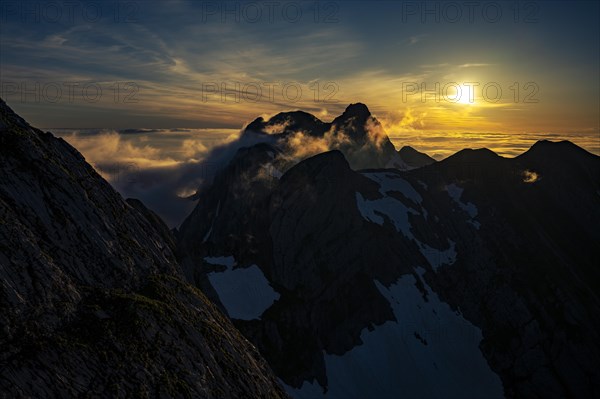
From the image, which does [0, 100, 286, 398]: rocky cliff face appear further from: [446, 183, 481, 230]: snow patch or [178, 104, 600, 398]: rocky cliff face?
[446, 183, 481, 230]: snow patch

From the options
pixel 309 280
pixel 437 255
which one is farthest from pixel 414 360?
pixel 437 255

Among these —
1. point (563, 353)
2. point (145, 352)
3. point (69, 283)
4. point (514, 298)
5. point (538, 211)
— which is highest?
point (69, 283)

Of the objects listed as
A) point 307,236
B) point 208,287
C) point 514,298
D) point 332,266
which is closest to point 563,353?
point 514,298

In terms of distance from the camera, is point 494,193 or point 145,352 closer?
point 145,352

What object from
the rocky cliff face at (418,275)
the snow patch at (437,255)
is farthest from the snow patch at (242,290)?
the snow patch at (437,255)

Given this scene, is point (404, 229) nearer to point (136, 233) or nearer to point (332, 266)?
point (332, 266)

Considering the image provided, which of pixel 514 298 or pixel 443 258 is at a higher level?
pixel 443 258
